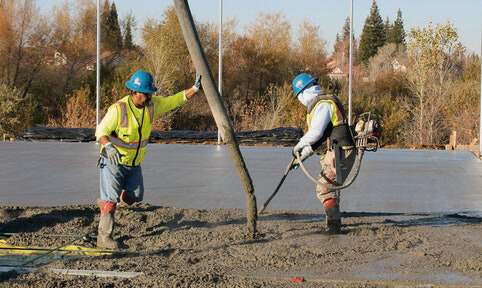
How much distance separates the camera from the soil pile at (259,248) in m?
4.98

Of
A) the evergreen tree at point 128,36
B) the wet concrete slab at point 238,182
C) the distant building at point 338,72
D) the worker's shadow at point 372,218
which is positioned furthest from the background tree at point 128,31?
the worker's shadow at point 372,218

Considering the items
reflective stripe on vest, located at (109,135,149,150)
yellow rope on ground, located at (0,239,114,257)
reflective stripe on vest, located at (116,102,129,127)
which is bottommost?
yellow rope on ground, located at (0,239,114,257)

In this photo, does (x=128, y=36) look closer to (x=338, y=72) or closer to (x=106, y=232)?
(x=338, y=72)

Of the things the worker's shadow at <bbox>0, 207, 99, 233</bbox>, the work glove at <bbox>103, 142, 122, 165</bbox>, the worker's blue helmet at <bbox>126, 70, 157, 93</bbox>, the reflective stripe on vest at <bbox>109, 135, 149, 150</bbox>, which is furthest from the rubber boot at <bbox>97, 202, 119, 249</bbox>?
the worker's blue helmet at <bbox>126, 70, 157, 93</bbox>

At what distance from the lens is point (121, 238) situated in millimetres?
6523

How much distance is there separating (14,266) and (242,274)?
6.03 feet

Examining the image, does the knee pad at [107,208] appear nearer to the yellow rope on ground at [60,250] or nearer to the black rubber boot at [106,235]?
the black rubber boot at [106,235]

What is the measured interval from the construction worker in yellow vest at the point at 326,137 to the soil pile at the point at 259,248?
12.0 inches

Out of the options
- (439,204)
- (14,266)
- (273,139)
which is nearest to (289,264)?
(14,266)

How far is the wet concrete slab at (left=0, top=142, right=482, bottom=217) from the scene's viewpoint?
8922 millimetres

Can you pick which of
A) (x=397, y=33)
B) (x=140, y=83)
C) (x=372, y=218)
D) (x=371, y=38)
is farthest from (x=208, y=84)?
(x=397, y=33)

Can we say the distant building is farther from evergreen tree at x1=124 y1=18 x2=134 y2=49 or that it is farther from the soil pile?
the soil pile

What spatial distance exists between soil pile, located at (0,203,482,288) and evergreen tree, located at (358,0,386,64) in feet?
234

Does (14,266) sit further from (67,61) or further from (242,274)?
(67,61)
